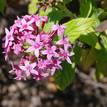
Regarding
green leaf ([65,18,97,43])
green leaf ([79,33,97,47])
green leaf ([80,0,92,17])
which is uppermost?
green leaf ([80,0,92,17])

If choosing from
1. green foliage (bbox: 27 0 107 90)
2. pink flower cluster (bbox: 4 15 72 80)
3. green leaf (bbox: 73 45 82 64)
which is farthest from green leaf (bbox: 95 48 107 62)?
pink flower cluster (bbox: 4 15 72 80)

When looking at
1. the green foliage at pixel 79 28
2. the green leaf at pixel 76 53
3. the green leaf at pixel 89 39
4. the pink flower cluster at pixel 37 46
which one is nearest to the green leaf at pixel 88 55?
the green foliage at pixel 79 28

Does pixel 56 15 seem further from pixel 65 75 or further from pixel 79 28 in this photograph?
pixel 65 75

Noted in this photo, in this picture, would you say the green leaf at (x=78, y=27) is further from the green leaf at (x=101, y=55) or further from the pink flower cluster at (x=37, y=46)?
the green leaf at (x=101, y=55)

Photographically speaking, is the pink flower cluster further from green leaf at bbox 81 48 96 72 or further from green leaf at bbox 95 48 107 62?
green leaf at bbox 81 48 96 72

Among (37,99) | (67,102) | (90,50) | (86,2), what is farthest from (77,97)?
(86,2)

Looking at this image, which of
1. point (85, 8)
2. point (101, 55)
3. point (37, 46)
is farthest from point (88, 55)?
point (37, 46)

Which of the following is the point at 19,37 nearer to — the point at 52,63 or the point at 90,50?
the point at 52,63
